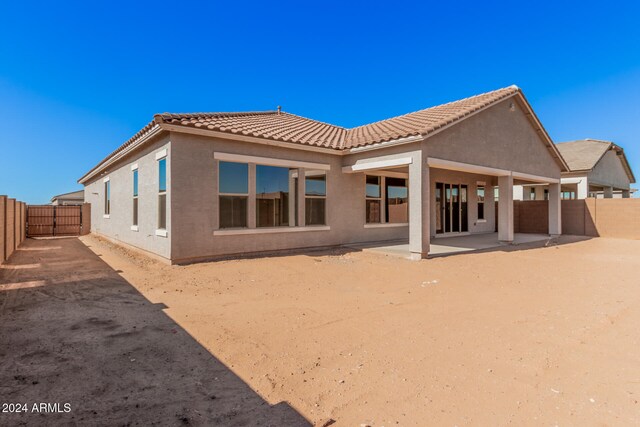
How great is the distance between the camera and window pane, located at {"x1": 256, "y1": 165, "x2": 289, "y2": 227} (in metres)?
10.0

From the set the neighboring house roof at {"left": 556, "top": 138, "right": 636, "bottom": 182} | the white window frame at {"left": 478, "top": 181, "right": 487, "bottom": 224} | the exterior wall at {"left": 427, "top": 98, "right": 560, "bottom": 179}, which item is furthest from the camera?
the neighboring house roof at {"left": 556, "top": 138, "right": 636, "bottom": 182}

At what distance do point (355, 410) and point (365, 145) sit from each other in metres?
9.13

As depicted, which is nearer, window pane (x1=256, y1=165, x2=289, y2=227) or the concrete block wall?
window pane (x1=256, y1=165, x2=289, y2=227)

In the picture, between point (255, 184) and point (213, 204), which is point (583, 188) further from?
point (213, 204)

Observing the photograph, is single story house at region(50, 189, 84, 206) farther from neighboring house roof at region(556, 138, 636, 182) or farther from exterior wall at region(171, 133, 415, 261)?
neighboring house roof at region(556, 138, 636, 182)

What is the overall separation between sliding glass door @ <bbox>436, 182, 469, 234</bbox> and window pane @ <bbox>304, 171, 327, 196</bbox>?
633 cm

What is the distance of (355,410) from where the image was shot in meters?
2.58

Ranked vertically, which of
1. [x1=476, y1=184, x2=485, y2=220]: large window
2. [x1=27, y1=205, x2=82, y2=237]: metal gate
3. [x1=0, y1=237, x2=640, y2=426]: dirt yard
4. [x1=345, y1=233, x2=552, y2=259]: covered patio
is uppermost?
[x1=476, y1=184, x2=485, y2=220]: large window

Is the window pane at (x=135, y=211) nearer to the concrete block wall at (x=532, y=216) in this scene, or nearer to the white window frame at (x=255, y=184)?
the white window frame at (x=255, y=184)

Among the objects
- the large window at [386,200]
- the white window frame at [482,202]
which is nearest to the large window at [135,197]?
the large window at [386,200]

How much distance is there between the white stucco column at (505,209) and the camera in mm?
13266

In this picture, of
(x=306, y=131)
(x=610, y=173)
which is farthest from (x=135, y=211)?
(x=610, y=173)

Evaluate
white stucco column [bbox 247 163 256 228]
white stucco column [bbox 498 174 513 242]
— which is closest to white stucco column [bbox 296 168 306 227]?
white stucco column [bbox 247 163 256 228]

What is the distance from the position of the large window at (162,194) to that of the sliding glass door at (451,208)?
11378 mm
